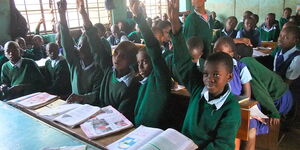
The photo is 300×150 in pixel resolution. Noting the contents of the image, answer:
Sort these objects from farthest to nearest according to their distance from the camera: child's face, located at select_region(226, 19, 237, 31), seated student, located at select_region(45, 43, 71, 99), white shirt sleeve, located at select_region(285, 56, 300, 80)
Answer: child's face, located at select_region(226, 19, 237, 31) → seated student, located at select_region(45, 43, 71, 99) → white shirt sleeve, located at select_region(285, 56, 300, 80)

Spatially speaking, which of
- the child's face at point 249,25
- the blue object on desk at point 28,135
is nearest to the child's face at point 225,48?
the blue object on desk at point 28,135

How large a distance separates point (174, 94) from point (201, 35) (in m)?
0.81

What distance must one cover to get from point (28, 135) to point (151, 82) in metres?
0.76

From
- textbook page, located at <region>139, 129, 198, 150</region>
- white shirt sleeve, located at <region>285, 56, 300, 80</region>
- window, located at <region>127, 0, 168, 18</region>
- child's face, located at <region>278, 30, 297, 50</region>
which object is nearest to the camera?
textbook page, located at <region>139, 129, 198, 150</region>

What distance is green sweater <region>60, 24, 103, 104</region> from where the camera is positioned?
90.0 inches

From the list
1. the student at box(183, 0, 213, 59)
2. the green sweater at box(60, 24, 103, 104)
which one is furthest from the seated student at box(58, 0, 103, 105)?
the student at box(183, 0, 213, 59)

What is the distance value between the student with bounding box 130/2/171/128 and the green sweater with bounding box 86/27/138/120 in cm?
10

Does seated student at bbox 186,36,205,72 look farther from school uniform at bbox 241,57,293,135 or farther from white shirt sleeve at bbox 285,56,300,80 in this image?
white shirt sleeve at bbox 285,56,300,80

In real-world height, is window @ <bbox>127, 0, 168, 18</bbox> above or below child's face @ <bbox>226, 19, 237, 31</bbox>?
above

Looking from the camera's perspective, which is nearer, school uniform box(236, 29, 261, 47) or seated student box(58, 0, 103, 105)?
seated student box(58, 0, 103, 105)

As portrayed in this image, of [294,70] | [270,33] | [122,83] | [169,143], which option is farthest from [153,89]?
[270,33]

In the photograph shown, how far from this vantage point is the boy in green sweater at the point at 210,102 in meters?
1.37

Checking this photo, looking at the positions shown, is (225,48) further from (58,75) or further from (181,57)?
(58,75)

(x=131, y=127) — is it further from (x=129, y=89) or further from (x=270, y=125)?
(x=270, y=125)
